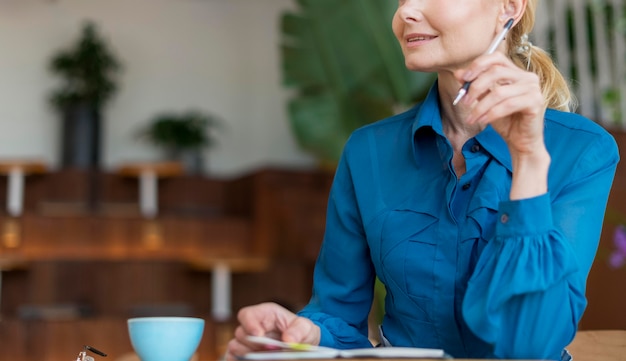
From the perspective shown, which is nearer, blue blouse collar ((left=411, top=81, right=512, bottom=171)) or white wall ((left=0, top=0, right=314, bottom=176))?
blue blouse collar ((left=411, top=81, right=512, bottom=171))

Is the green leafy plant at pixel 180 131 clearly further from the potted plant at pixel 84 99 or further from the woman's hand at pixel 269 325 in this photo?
the woman's hand at pixel 269 325

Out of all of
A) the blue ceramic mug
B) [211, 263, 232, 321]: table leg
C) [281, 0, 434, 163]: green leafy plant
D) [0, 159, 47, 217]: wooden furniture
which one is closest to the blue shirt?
the blue ceramic mug

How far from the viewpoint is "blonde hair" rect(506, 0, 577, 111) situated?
3.62 feet

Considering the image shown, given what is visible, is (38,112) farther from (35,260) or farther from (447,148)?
(447,148)

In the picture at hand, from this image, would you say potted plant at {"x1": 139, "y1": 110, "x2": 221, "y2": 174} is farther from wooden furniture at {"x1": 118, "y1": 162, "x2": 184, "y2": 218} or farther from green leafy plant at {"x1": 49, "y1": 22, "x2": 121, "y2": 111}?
green leafy plant at {"x1": 49, "y1": 22, "x2": 121, "y2": 111}

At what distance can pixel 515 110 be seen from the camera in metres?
0.81

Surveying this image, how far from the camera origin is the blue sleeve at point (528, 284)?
83cm

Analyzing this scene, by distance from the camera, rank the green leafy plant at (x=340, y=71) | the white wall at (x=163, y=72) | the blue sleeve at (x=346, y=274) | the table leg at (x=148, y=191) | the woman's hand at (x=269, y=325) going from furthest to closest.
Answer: the white wall at (x=163, y=72) → the table leg at (x=148, y=191) → the green leafy plant at (x=340, y=71) → the blue sleeve at (x=346, y=274) → the woman's hand at (x=269, y=325)

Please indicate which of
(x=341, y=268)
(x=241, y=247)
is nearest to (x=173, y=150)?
(x=241, y=247)

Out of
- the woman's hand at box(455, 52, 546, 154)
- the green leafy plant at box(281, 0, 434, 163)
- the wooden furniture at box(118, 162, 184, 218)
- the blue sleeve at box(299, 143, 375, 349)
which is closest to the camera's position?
the woman's hand at box(455, 52, 546, 154)

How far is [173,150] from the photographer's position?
7238 millimetres

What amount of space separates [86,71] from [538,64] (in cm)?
624

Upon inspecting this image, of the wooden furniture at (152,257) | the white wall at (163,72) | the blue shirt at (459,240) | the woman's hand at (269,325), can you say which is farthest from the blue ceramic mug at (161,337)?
the white wall at (163,72)

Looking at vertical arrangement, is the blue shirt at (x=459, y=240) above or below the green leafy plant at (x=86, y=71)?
below
